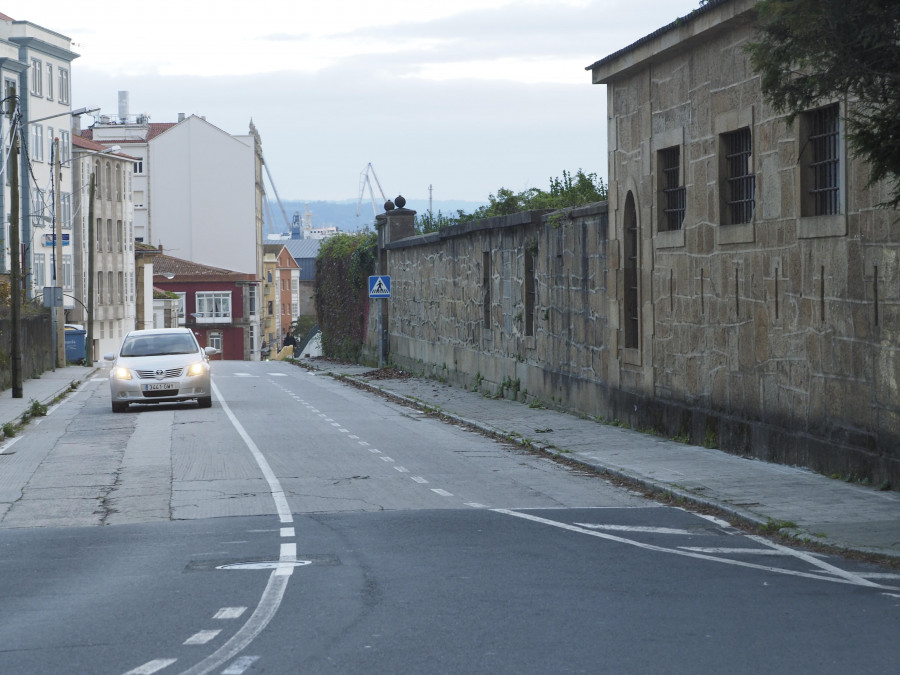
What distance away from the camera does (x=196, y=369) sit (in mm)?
25891

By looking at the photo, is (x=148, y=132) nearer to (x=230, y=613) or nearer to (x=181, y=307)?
(x=181, y=307)

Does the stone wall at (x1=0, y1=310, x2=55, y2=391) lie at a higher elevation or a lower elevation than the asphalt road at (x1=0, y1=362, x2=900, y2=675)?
higher

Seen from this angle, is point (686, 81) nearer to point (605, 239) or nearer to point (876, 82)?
point (605, 239)

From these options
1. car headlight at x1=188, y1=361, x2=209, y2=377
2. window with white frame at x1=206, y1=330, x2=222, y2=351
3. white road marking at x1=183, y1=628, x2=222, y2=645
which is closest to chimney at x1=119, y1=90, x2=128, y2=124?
window with white frame at x1=206, y1=330, x2=222, y2=351

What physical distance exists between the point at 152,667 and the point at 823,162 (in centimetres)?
1021

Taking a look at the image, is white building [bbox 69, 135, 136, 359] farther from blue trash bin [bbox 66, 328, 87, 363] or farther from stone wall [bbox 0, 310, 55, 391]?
stone wall [bbox 0, 310, 55, 391]

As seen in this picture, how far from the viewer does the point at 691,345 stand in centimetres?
1781

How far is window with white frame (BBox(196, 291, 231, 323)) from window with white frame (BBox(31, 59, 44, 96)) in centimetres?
3360

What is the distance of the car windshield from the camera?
26.8m

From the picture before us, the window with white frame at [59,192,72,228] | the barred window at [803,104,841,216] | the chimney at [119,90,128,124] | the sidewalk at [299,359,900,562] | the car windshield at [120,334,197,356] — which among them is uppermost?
the chimney at [119,90,128,124]

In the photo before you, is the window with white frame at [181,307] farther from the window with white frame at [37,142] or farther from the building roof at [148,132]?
the window with white frame at [37,142]

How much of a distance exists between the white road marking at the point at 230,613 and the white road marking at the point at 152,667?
100 cm

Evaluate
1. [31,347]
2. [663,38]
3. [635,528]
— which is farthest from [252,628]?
[31,347]

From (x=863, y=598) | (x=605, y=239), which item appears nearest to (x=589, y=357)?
(x=605, y=239)
